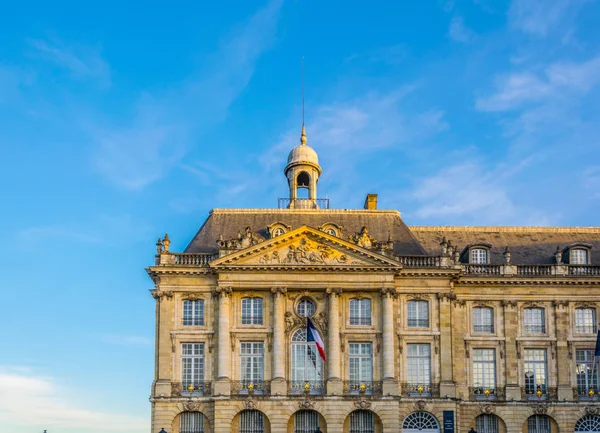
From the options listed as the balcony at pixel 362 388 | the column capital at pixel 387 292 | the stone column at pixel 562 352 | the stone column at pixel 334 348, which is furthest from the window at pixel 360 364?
the stone column at pixel 562 352

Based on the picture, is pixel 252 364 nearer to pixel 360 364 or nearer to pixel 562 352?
pixel 360 364

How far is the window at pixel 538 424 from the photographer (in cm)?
5306

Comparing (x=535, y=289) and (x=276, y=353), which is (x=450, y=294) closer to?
(x=535, y=289)

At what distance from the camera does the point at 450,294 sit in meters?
53.3

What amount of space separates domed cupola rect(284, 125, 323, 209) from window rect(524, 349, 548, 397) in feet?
57.9

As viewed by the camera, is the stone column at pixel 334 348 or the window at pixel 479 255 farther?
the window at pixel 479 255

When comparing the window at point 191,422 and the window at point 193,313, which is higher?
the window at point 193,313

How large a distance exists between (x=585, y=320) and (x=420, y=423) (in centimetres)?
1251

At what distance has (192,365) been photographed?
52.6m

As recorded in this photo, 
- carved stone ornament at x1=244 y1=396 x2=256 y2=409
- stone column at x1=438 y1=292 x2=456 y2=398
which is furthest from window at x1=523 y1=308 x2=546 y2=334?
carved stone ornament at x1=244 y1=396 x2=256 y2=409

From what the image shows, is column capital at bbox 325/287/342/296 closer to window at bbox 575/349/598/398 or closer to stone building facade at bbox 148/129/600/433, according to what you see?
stone building facade at bbox 148/129/600/433

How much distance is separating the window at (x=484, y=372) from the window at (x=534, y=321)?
2.75m

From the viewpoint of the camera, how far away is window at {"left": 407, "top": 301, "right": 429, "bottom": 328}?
53.4 meters

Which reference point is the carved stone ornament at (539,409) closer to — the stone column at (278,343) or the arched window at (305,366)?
the arched window at (305,366)
